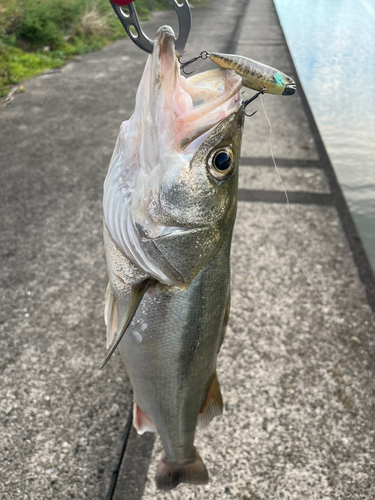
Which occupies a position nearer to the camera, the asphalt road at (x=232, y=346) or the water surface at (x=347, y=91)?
the asphalt road at (x=232, y=346)

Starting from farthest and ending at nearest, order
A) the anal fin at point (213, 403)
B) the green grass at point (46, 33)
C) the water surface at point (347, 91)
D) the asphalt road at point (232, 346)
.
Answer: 1. the green grass at point (46, 33)
2. the water surface at point (347, 91)
3. the asphalt road at point (232, 346)
4. the anal fin at point (213, 403)

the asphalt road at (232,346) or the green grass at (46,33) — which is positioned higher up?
the green grass at (46,33)

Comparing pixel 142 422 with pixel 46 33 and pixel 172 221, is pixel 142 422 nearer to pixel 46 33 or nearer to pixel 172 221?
pixel 172 221

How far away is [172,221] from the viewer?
3.75 ft

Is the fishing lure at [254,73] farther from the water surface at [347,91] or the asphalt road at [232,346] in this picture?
the water surface at [347,91]

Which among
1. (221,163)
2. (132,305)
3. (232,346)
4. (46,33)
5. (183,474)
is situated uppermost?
(221,163)

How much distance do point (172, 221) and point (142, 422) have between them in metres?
1.06

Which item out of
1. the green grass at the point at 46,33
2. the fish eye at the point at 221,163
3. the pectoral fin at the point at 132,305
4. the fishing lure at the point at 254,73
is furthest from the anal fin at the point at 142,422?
the green grass at the point at 46,33

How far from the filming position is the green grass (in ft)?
20.7

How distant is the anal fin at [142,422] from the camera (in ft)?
5.51

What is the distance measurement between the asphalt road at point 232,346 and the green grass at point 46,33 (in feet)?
8.18

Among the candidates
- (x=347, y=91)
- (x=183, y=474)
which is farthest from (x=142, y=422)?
(x=347, y=91)

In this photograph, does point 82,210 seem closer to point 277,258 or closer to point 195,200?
point 277,258

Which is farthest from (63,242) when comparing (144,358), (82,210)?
(144,358)
